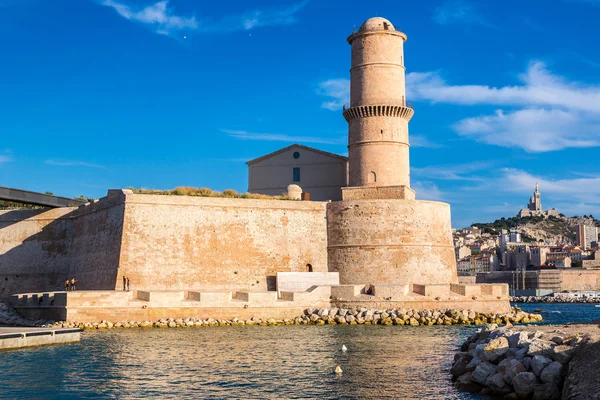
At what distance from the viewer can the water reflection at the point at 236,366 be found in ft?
37.8

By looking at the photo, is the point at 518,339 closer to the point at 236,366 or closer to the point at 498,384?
the point at 498,384

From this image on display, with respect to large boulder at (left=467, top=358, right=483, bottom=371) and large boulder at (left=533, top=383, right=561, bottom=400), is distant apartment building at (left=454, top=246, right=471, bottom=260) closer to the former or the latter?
large boulder at (left=467, top=358, right=483, bottom=371)

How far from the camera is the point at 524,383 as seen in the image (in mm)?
10367

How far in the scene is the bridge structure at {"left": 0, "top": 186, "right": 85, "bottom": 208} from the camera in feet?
90.5

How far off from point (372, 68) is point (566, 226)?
403ft

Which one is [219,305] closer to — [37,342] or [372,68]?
[37,342]

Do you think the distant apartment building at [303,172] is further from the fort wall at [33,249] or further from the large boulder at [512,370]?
the large boulder at [512,370]

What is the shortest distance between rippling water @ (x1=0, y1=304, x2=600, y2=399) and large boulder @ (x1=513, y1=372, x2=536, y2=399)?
790mm

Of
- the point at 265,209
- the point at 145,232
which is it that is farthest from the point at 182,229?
the point at 265,209

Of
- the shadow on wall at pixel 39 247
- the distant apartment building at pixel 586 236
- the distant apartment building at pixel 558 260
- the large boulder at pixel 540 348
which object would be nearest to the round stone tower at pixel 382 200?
the shadow on wall at pixel 39 247

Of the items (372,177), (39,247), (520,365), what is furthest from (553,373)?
(39,247)

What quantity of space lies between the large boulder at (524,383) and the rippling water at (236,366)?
79 centimetres

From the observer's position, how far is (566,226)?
470 feet

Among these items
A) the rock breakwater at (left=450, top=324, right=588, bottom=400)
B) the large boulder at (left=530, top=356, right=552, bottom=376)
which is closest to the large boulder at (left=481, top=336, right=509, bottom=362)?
the rock breakwater at (left=450, top=324, right=588, bottom=400)
